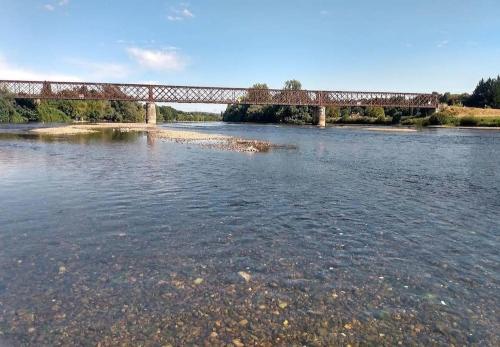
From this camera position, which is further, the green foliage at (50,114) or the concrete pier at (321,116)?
the concrete pier at (321,116)

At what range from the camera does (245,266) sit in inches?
408

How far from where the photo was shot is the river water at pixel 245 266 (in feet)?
24.5

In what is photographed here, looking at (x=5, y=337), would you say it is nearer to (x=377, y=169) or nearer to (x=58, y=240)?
(x=58, y=240)

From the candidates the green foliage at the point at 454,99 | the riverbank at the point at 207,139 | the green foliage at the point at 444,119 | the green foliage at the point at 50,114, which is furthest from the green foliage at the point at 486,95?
the green foliage at the point at 50,114

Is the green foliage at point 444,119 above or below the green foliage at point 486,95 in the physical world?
below

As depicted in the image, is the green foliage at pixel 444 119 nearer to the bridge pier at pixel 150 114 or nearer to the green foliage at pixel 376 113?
the green foliage at pixel 376 113

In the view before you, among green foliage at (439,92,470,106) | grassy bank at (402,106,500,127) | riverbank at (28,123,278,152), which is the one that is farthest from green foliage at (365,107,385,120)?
riverbank at (28,123,278,152)

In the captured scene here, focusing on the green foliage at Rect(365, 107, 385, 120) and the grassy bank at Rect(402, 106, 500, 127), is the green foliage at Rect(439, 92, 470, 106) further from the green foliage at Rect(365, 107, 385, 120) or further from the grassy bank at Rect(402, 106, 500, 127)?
the green foliage at Rect(365, 107, 385, 120)

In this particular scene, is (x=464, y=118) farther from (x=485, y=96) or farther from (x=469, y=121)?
(x=485, y=96)

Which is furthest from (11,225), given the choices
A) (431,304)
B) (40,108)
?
(40,108)

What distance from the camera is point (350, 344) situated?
277 inches

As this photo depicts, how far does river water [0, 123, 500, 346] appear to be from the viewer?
746 cm

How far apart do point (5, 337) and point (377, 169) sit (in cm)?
2887

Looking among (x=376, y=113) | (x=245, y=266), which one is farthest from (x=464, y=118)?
(x=245, y=266)
